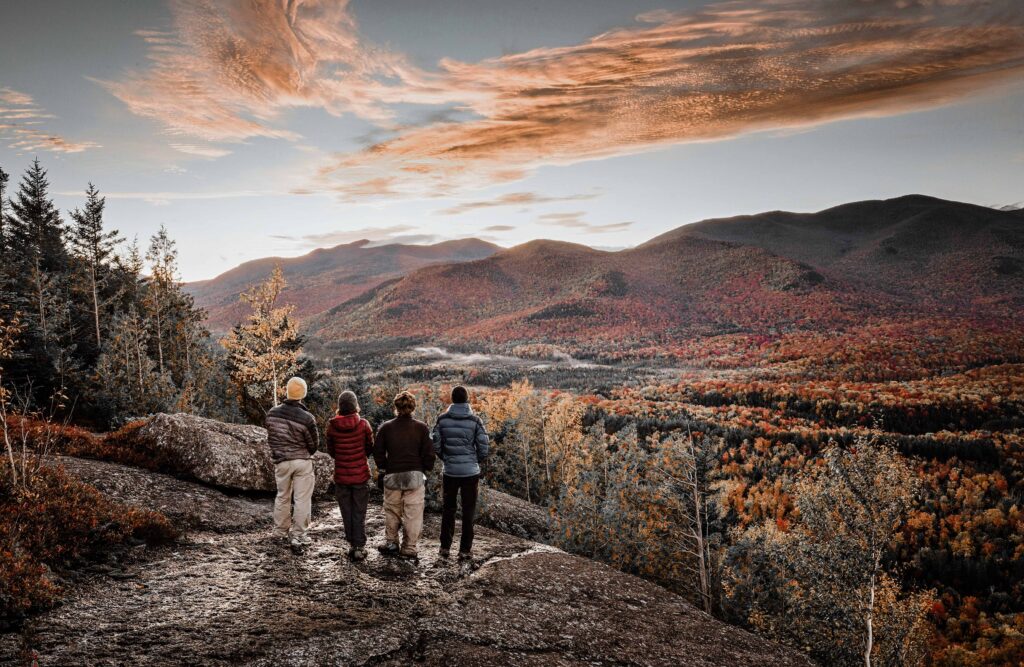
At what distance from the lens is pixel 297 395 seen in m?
8.35

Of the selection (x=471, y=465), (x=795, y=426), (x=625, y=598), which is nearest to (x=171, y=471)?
(x=471, y=465)

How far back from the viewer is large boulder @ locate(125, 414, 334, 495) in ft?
37.9

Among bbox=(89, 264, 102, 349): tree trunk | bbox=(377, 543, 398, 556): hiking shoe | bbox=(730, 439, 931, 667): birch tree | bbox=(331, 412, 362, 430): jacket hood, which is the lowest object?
bbox=(730, 439, 931, 667): birch tree

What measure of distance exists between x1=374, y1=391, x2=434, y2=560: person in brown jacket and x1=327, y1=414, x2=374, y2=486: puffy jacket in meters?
0.35

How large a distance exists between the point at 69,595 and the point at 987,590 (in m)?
A: 93.3

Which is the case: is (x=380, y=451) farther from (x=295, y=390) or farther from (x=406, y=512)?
(x=295, y=390)

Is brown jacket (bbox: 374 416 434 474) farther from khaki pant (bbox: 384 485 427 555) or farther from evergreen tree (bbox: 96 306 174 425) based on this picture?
evergreen tree (bbox: 96 306 174 425)

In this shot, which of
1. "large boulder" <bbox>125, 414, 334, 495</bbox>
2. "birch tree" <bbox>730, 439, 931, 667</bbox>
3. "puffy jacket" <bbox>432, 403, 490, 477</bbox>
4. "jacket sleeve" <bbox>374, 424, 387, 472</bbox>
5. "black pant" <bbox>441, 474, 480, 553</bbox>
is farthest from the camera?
"birch tree" <bbox>730, 439, 931, 667</bbox>

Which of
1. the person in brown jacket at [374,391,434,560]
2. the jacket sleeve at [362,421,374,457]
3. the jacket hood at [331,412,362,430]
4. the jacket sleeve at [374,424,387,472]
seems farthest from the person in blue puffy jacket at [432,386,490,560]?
the jacket hood at [331,412,362,430]

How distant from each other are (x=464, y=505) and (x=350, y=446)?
2280mm

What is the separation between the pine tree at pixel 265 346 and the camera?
82.5ft

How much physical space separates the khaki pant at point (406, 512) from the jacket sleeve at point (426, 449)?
51 cm

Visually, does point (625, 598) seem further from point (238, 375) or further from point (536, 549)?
point (238, 375)

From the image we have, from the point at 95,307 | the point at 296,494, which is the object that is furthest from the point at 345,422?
the point at 95,307
